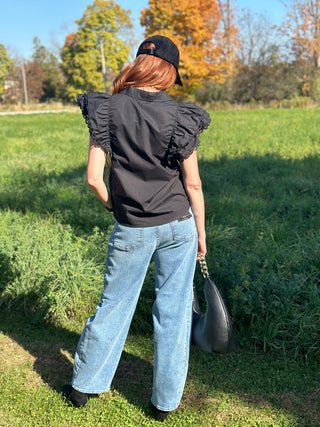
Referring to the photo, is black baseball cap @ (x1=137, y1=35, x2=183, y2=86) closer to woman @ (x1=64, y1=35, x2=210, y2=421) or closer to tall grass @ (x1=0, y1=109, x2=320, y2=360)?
woman @ (x1=64, y1=35, x2=210, y2=421)

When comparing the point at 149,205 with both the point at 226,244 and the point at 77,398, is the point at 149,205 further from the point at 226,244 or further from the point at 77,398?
the point at 226,244

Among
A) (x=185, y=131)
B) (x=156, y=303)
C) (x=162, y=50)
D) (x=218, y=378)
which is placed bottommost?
(x=218, y=378)

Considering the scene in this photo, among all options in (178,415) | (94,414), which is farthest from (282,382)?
(94,414)

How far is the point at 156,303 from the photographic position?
236cm

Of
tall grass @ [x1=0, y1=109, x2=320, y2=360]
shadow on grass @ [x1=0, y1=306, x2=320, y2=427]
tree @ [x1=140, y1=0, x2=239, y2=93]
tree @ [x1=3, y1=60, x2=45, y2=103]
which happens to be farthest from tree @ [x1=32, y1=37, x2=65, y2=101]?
shadow on grass @ [x1=0, y1=306, x2=320, y2=427]

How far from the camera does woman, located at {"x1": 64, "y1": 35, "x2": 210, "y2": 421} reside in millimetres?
2145

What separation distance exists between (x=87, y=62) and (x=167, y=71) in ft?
175

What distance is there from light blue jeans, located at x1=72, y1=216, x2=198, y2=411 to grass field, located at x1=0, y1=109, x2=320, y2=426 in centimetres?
34

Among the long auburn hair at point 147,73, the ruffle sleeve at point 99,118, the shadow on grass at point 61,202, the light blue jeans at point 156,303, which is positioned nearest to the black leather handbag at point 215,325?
the light blue jeans at point 156,303

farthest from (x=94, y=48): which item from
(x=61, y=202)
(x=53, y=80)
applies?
(x=61, y=202)

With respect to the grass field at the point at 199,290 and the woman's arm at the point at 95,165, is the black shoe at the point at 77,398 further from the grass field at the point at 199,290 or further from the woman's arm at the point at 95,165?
the woman's arm at the point at 95,165

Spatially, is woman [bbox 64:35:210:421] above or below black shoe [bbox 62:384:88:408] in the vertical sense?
above

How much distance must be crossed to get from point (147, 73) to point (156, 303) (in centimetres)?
116

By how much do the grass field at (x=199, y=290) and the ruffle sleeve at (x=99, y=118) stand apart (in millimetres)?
1558
